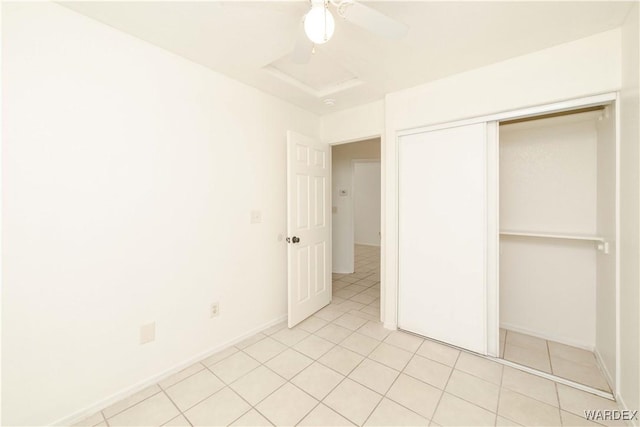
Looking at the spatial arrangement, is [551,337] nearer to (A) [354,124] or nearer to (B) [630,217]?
(B) [630,217]

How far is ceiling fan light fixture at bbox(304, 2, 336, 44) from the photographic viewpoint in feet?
3.70

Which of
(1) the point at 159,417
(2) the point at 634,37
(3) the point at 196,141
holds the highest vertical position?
(2) the point at 634,37

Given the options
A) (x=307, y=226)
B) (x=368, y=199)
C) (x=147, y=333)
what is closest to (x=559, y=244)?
(x=307, y=226)

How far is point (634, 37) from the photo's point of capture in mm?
1419

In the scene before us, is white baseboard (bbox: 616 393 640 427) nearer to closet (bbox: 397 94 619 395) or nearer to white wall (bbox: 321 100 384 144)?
closet (bbox: 397 94 619 395)

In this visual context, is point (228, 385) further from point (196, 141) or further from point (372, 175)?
point (372, 175)

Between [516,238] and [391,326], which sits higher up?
[516,238]

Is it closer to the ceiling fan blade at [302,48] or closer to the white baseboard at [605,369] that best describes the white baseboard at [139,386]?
the ceiling fan blade at [302,48]

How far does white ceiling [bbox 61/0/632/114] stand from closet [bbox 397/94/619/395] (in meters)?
0.50

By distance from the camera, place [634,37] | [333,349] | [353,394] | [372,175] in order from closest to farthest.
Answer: [634,37]
[353,394]
[333,349]
[372,175]

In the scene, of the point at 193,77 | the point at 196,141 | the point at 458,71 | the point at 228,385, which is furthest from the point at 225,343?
the point at 458,71

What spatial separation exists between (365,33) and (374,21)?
50 centimetres

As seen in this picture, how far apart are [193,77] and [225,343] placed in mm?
2298

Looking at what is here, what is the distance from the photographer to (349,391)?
1753mm
